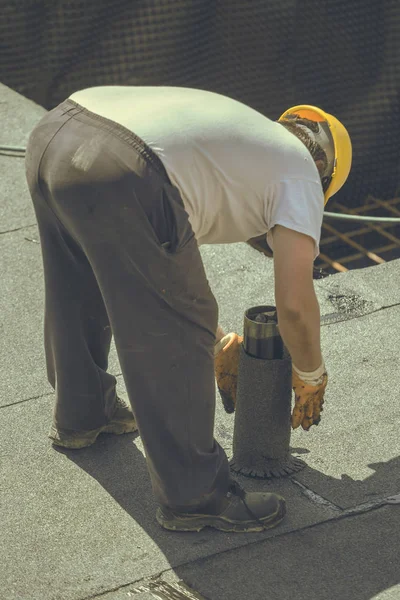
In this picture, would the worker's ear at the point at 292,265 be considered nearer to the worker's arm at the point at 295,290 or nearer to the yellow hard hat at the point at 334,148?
the worker's arm at the point at 295,290

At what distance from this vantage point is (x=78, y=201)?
2809 mm

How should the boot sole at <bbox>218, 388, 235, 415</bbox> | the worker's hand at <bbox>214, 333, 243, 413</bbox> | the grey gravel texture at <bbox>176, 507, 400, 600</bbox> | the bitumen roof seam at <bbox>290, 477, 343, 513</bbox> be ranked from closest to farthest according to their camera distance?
the grey gravel texture at <bbox>176, 507, 400, 600</bbox> < the bitumen roof seam at <bbox>290, 477, 343, 513</bbox> < the worker's hand at <bbox>214, 333, 243, 413</bbox> < the boot sole at <bbox>218, 388, 235, 415</bbox>

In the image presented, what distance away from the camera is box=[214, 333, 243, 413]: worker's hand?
11.5 ft

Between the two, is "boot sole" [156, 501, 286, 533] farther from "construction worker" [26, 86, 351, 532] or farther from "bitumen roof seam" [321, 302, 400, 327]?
"bitumen roof seam" [321, 302, 400, 327]

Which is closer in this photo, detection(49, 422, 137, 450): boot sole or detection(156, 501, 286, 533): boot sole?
detection(156, 501, 286, 533): boot sole

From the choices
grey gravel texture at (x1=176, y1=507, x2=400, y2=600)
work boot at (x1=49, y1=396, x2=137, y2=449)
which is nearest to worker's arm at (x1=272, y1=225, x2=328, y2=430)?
grey gravel texture at (x1=176, y1=507, x2=400, y2=600)

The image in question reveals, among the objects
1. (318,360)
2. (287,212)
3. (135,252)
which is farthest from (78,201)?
(318,360)

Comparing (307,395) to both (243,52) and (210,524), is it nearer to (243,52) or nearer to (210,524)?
(210,524)

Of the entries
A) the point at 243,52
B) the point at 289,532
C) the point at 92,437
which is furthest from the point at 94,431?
the point at 243,52

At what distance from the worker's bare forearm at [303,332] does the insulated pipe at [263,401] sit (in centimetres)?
23

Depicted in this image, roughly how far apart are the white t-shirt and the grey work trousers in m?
0.06

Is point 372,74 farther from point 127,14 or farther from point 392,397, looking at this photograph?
point 392,397

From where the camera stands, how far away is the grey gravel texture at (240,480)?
9.70ft

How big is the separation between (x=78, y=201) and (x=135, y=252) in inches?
8.7
